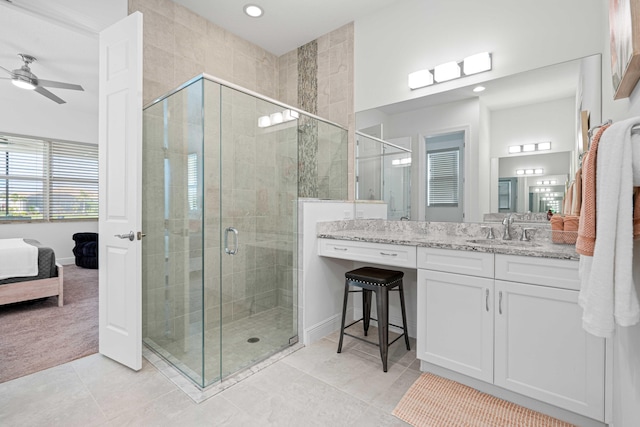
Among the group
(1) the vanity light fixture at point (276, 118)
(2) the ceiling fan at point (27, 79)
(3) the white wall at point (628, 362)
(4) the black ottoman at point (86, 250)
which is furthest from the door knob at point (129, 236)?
(4) the black ottoman at point (86, 250)

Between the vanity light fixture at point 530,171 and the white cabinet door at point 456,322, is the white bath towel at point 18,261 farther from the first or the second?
the vanity light fixture at point 530,171

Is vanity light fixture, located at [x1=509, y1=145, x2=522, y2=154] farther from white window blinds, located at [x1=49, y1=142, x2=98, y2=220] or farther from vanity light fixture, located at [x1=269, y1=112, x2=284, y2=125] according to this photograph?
white window blinds, located at [x1=49, y1=142, x2=98, y2=220]

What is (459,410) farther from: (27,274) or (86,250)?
(86,250)

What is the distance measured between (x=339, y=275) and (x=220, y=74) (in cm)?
221

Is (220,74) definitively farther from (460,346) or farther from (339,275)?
(460,346)

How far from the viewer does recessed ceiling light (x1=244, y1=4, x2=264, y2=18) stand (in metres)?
2.71

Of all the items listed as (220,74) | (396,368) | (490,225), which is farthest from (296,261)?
(220,74)

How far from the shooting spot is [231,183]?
7.22ft

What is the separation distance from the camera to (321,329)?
2.62 m

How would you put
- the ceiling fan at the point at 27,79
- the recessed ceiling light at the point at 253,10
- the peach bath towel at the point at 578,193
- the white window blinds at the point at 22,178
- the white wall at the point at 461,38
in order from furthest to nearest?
the white window blinds at the point at 22,178
the ceiling fan at the point at 27,79
the recessed ceiling light at the point at 253,10
the white wall at the point at 461,38
the peach bath towel at the point at 578,193

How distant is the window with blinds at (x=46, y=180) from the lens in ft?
17.0

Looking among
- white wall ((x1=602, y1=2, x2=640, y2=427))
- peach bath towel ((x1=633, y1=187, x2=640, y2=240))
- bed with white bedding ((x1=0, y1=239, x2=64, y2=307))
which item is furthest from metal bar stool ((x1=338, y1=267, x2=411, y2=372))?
bed with white bedding ((x1=0, y1=239, x2=64, y2=307))

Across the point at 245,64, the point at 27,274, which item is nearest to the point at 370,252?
the point at 245,64

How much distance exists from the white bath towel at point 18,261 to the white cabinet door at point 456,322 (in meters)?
3.84
